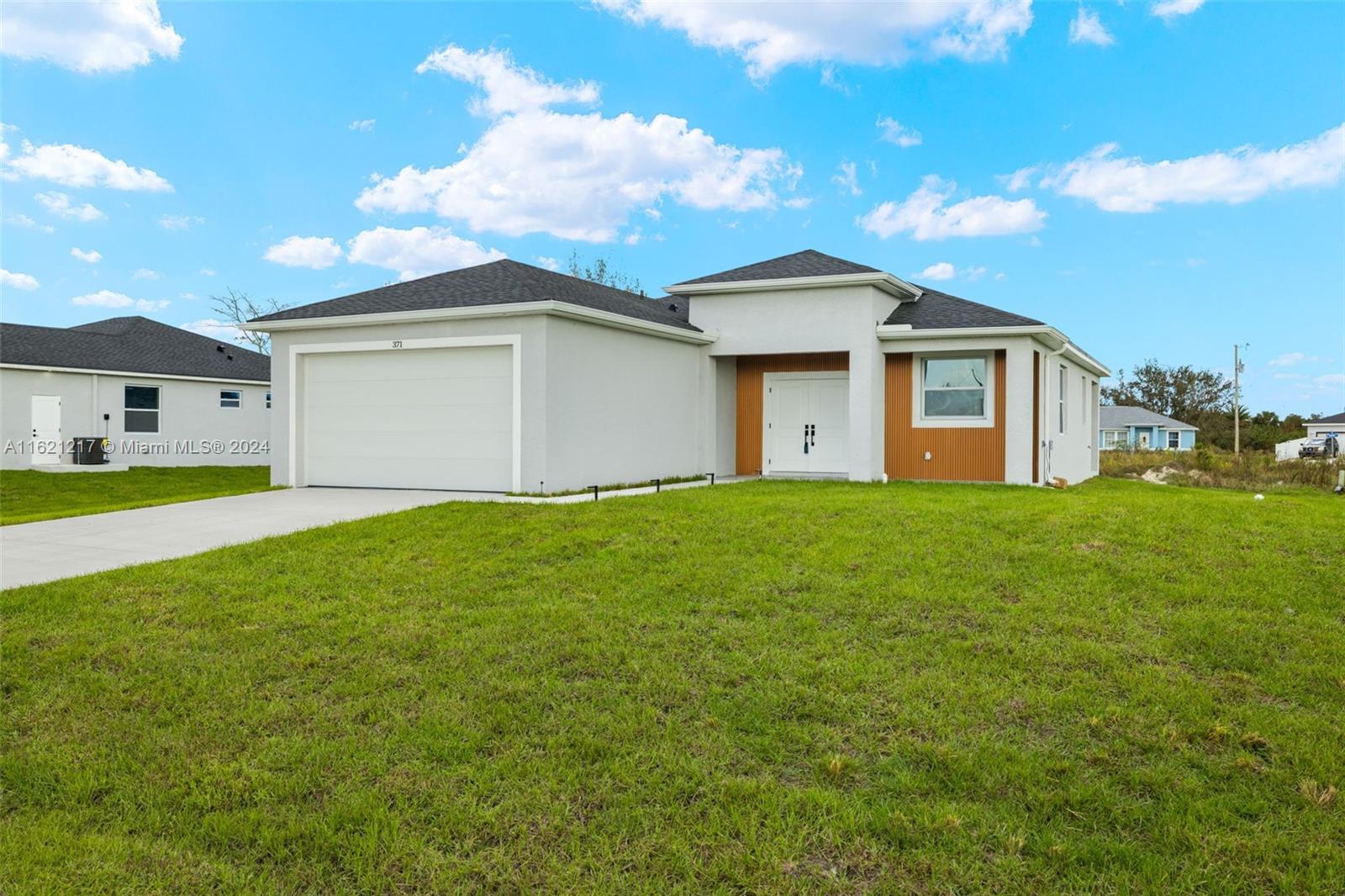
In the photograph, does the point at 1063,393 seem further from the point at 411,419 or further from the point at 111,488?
the point at 111,488

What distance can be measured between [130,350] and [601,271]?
20931mm

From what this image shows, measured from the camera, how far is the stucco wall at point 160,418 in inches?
845

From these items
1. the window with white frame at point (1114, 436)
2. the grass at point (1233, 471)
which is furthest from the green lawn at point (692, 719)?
the window with white frame at point (1114, 436)

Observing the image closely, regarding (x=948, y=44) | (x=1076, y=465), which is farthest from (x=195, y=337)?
(x=1076, y=465)

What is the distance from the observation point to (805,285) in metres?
14.9

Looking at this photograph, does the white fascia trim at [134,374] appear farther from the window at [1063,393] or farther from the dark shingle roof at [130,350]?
the window at [1063,393]

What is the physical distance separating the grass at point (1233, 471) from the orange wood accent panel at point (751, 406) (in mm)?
11704

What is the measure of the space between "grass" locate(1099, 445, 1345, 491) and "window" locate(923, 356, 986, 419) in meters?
9.07

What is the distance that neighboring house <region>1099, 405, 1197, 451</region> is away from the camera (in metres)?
51.3

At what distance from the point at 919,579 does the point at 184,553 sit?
716cm

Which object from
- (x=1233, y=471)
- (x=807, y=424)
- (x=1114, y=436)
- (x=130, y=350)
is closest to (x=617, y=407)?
(x=807, y=424)

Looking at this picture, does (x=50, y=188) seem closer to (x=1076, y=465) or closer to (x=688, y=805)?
(x=688, y=805)

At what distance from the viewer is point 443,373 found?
1301cm

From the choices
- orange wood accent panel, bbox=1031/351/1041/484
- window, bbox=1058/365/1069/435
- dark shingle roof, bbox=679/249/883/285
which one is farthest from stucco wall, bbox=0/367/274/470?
window, bbox=1058/365/1069/435
